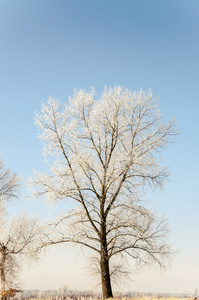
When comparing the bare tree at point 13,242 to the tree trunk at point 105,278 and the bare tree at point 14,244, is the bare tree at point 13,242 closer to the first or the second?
the bare tree at point 14,244

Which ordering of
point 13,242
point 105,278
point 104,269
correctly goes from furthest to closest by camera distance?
point 13,242 < point 104,269 < point 105,278

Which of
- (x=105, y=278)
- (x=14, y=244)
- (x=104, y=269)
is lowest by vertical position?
(x=105, y=278)

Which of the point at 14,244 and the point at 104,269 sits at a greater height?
the point at 14,244

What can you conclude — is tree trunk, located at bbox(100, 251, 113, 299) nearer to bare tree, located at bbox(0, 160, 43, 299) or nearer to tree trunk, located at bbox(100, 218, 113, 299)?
tree trunk, located at bbox(100, 218, 113, 299)

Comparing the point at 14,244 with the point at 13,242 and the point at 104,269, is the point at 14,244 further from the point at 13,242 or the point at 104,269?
the point at 104,269

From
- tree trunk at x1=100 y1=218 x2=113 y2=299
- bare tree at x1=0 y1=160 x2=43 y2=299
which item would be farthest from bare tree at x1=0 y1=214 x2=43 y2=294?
tree trunk at x1=100 y1=218 x2=113 y2=299

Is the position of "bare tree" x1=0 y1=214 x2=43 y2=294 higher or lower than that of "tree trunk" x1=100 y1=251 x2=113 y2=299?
higher

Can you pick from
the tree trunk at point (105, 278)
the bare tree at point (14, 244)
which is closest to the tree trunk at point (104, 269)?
the tree trunk at point (105, 278)

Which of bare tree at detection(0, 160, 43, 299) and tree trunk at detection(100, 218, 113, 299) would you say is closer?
tree trunk at detection(100, 218, 113, 299)

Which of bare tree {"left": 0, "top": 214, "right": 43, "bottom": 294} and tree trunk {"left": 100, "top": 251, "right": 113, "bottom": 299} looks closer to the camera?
tree trunk {"left": 100, "top": 251, "right": 113, "bottom": 299}

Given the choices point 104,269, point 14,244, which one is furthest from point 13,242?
point 104,269

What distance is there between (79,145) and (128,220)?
13.6 ft

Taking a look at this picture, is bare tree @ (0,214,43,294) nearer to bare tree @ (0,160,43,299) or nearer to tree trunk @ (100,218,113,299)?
bare tree @ (0,160,43,299)

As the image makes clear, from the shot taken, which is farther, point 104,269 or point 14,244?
point 14,244
